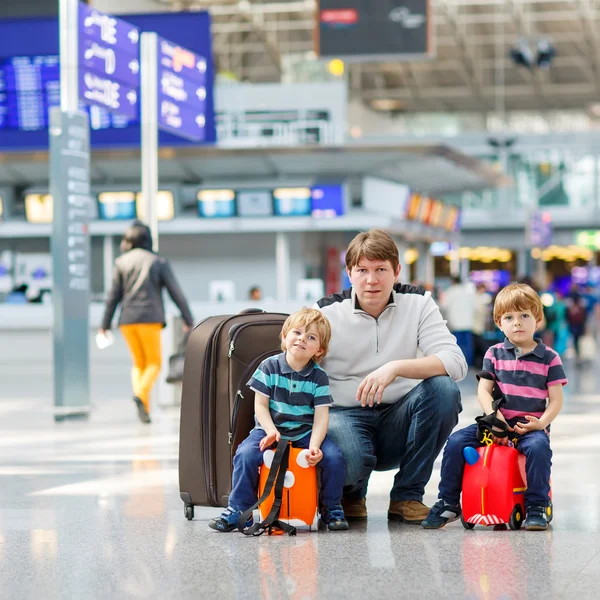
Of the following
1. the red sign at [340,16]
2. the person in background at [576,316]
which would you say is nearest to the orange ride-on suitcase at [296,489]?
the red sign at [340,16]

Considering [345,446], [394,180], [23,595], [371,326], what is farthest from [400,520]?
[394,180]

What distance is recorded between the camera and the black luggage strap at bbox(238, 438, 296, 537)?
483 cm

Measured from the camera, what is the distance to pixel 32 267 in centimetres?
2203

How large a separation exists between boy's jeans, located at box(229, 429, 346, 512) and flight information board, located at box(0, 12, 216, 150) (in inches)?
694

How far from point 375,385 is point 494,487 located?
0.66 metres

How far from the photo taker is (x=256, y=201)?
20766 millimetres

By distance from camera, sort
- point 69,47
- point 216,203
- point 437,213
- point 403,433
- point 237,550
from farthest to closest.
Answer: point 437,213, point 216,203, point 69,47, point 403,433, point 237,550

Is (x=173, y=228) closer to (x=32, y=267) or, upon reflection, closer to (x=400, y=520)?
(x=32, y=267)

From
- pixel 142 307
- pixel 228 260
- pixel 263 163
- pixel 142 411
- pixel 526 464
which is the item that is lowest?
pixel 142 411

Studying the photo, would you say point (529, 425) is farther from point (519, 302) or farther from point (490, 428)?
point (519, 302)

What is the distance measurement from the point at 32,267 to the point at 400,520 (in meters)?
17.6

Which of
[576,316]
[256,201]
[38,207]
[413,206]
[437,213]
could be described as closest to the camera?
[256,201]

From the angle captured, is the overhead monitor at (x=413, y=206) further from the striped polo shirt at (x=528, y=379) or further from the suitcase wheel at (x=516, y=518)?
the suitcase wheel at (x=516, y=518)

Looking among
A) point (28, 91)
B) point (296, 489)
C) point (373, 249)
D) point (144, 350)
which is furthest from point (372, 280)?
point (28, 91)
